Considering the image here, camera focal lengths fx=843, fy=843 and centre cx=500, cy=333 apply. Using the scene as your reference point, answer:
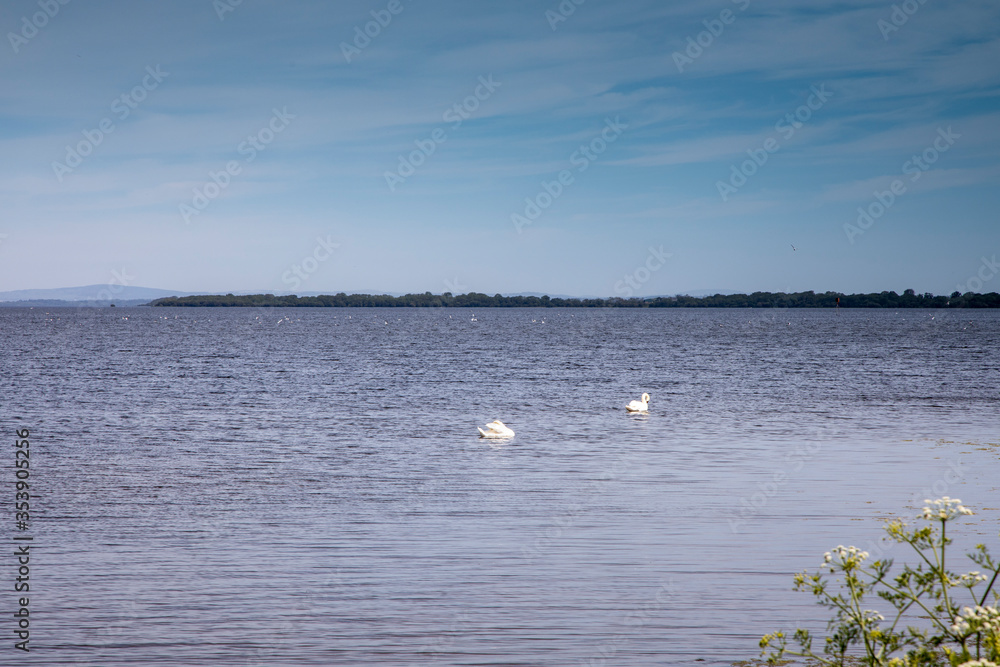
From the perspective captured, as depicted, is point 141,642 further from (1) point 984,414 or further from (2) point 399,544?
(1) point 984,414

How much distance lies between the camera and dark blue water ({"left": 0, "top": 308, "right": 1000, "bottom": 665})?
9.20m

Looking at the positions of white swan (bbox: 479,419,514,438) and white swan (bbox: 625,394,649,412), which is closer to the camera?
white swan (bbox: 479,419,514,438)

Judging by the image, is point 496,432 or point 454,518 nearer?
point 454,518

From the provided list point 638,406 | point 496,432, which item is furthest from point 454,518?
point 638,406

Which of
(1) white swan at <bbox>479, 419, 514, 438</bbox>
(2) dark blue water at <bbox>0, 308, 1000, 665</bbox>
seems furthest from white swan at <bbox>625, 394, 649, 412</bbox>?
(1) white swan at <bbox>479, 419, 514, 438</bbox>

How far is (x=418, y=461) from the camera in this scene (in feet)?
66.1

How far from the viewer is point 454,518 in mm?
14203

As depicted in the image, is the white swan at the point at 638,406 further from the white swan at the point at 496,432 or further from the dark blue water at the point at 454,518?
the white swan at the point at 496,432

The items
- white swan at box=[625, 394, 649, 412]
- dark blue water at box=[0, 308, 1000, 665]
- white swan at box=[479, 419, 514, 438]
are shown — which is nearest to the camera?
dark blue water at box=[0, 308, 1000, 665]

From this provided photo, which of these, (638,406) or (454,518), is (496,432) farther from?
(454,518)

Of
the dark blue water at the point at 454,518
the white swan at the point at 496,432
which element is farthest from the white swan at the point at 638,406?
the white swan at the point at 496,432

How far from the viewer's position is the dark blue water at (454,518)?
920 centimetres

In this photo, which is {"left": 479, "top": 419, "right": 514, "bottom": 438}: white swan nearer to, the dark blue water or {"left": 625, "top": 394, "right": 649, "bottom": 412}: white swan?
the dark blue water

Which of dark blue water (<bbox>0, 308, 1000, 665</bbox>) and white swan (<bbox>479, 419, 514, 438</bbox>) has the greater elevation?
white swan (<bbox>479, 419, 514, 438</bbox>)
